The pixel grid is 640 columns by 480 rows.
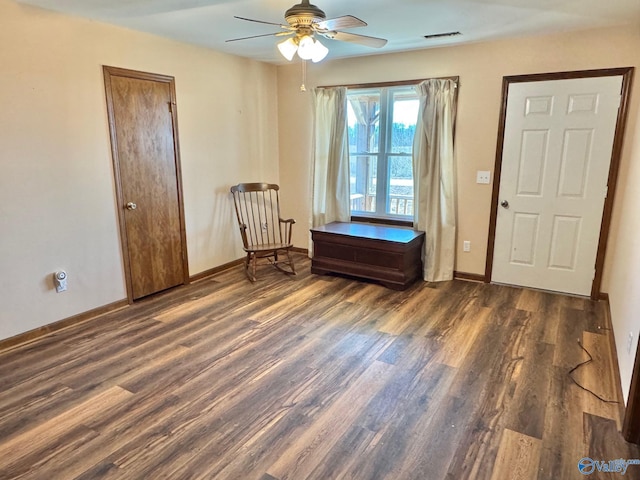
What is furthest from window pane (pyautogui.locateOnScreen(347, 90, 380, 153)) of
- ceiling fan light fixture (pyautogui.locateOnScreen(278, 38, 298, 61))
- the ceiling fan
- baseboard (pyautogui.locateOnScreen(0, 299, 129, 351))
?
baseboard (pyautogui.locateOnScreen(0, 299, 129, 351))

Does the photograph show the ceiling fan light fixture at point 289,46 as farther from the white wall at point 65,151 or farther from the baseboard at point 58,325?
the baseboard at point 58,325

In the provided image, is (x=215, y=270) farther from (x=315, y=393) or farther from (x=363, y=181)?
(x=315, y=393)

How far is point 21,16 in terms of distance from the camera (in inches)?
109

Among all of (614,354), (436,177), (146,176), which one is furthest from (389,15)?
(614,354)

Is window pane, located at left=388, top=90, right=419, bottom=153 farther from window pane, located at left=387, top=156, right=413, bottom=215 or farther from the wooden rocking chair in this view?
the wooden rocking chair

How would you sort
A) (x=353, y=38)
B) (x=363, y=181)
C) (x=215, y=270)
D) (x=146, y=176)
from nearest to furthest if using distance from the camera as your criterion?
1. (x=353, y=38)
2. (x=146, y=176)
3. (x=215, y=270)
4. (x=363, y=181)

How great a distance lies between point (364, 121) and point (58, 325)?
368 cm

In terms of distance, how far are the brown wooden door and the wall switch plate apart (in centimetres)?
303

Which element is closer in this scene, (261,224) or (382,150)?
(382,150)

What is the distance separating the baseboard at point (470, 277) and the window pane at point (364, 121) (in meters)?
1.69

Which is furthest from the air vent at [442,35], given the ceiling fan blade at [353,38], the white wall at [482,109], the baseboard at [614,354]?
the baseboard at [614,354]

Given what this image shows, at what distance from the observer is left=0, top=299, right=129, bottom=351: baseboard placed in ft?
→ 9.68

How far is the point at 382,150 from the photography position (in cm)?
470

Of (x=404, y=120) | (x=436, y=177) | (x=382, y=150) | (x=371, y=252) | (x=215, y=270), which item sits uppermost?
(x=404, y=120)
